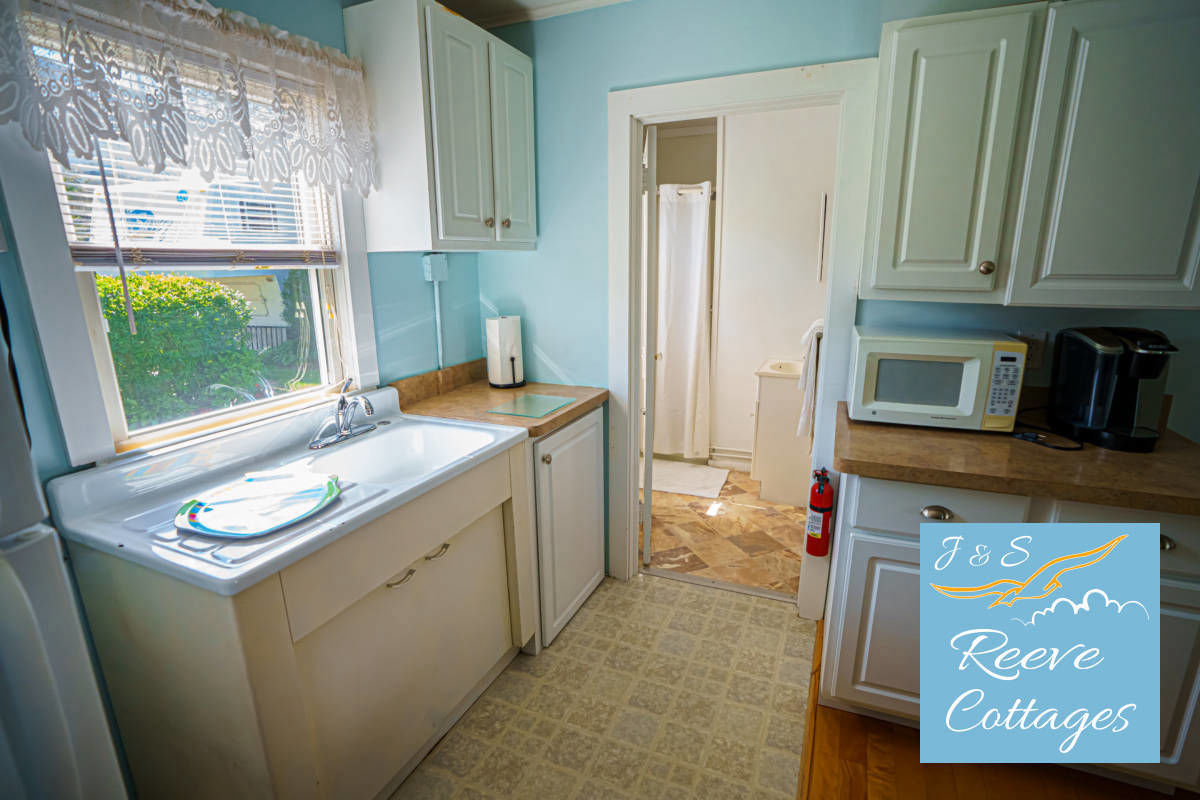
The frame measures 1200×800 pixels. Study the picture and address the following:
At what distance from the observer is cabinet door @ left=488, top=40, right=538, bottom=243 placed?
6.80 feet

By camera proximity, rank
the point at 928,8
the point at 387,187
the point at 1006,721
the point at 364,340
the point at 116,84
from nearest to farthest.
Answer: the point at 116,84 < the point at 1006,721 < the point at 928,8 < the point at 387,187 < the point at 364,340

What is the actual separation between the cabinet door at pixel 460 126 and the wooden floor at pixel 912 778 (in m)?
2.01

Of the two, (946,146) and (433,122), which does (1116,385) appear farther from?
(433,122)

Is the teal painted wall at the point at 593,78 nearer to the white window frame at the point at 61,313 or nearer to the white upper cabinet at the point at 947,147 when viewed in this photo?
the white upper cabinet at the point at 947,147

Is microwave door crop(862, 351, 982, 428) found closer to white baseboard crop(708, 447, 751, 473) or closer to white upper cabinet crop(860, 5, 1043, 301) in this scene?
white upper cabinet crop(860, 5, 1043, 301)

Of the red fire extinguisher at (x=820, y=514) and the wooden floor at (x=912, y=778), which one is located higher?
the red fire extinguisher at (x=820, y=514)

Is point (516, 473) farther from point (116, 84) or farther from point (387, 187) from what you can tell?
point (116, 84)

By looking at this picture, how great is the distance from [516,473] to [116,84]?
1.38m

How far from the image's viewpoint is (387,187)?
1873mm

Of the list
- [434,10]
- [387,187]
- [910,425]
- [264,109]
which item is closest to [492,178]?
[387,187]

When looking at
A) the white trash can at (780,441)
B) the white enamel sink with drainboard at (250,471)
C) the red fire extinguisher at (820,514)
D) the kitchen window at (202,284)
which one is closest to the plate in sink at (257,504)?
the white enamel sink with drainboard at (250,471)

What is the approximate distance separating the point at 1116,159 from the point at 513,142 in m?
1.85

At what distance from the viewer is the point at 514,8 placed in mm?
2191

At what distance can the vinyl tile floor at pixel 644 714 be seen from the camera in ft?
5.32
